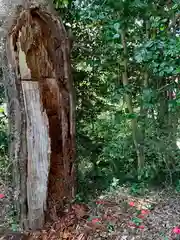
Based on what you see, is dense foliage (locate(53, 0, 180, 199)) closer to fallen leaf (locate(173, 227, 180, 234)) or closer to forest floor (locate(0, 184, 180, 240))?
forest floor (locate(0, 184, 180, 240))

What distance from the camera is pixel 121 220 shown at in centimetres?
286

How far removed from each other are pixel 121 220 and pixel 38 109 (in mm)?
1295

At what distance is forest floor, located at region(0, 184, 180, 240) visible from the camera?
8.79 ft

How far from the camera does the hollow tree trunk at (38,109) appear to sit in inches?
107

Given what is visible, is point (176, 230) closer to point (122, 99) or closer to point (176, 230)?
point (176, 230)

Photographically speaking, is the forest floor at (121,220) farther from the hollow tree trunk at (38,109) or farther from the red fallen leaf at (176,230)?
the hollow tree trunk at (38,109)

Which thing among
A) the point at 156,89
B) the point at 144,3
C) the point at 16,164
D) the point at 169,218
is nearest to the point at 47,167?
the point at 16,164

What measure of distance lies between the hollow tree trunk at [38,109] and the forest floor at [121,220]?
0.19 metres

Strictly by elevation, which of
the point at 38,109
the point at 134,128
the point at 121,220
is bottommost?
the point at 121,220

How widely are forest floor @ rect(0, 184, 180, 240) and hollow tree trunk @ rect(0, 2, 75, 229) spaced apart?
0.63 ft

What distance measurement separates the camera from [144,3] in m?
2.74

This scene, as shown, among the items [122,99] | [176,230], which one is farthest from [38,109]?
[176,230]

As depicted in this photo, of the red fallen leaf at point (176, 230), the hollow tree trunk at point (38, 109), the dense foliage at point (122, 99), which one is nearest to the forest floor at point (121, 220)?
the red fallen leaf at point (176, 230)

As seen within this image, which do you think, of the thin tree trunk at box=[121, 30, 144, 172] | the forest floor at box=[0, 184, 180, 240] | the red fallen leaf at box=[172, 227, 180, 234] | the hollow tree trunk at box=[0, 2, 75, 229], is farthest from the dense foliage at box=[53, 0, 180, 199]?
the red fallen leaf at box=[172, 227, 180, 234]
